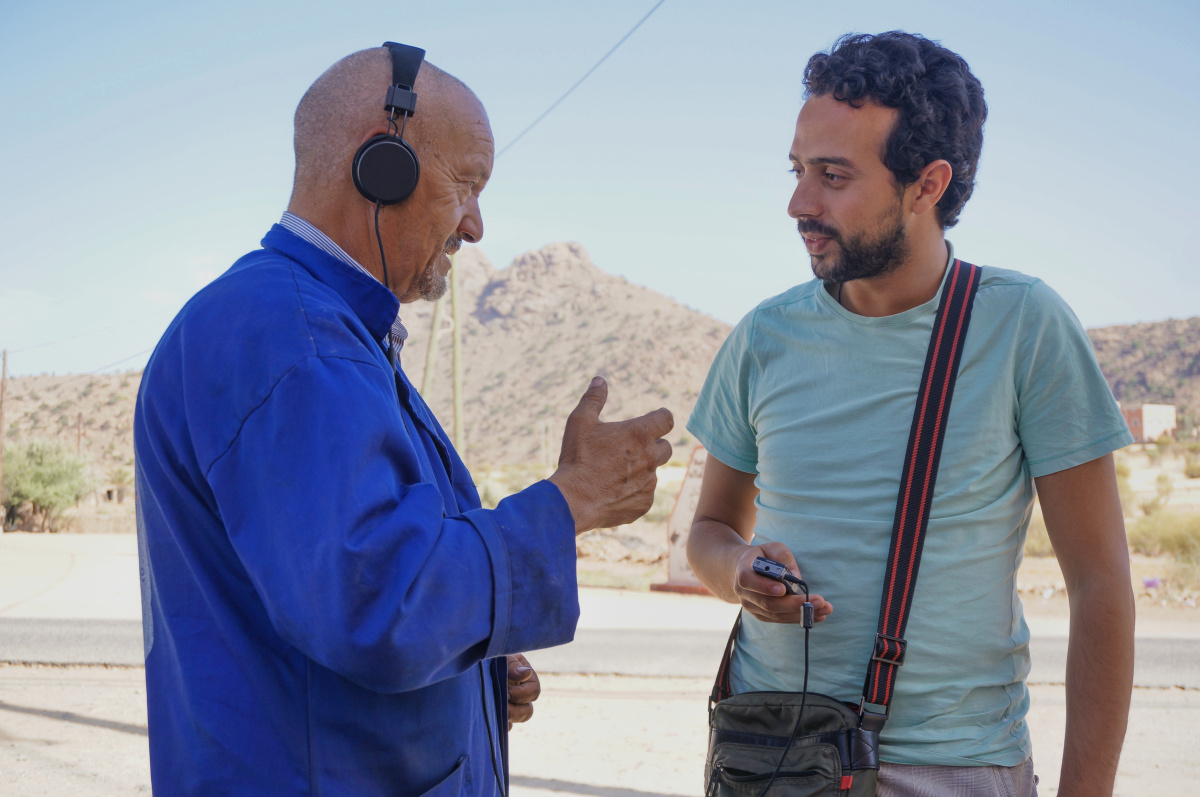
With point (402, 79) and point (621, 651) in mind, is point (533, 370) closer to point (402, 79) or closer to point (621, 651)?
point (621, 651)

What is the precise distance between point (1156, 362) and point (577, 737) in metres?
65.0

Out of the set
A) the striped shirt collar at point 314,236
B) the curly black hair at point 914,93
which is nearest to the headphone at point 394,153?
the striped shirt collar at point 314,236

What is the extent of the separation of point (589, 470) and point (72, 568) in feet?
56.1

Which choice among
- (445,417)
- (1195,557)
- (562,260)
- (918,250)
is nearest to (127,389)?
(445,417)

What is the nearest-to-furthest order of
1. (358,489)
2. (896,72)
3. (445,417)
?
(358,489)
(896,72)
(445,417)

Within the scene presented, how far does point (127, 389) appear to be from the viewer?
70.4 m

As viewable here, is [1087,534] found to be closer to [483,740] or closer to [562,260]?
[483,740]

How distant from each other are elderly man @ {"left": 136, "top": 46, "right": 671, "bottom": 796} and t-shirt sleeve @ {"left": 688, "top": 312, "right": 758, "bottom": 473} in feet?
3.23

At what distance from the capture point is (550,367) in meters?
85.4

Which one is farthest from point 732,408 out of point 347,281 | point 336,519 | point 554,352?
point 554,352

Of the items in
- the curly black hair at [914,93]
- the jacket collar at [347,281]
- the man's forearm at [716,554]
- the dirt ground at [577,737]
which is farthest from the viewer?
the dirt ground at [577,737]

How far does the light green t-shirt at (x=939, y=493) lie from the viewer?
1.99 m

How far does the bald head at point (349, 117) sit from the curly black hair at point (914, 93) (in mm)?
1070

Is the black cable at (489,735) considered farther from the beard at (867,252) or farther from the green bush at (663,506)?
the green bush at (663,506)
